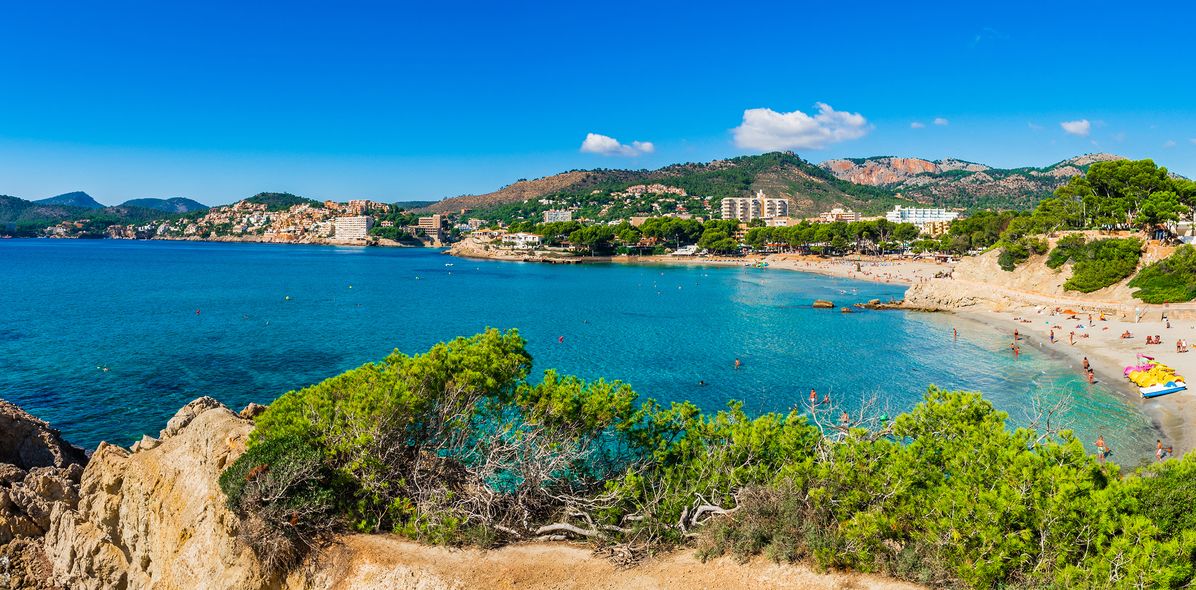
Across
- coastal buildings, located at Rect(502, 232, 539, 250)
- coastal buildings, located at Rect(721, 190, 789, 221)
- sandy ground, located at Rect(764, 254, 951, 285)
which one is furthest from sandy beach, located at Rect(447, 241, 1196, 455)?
coastal buildings, located at Rect(721, 190, 789, 221)

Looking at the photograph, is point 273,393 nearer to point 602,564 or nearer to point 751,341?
point 602,564

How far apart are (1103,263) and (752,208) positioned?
146454mm

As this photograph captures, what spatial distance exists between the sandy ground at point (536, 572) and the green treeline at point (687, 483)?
283 mm

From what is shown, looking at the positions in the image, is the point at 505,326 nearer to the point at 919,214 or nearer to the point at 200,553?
the point at 200,553

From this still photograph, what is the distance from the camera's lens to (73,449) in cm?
1711

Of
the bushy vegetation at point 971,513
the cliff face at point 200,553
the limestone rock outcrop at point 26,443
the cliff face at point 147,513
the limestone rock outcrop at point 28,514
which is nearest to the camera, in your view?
the bushy vegetation at point 971,513

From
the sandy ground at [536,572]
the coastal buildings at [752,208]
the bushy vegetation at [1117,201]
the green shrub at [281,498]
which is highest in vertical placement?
the coastal buildings at [752,208]

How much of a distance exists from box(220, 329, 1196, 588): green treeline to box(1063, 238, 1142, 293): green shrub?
43342 mm

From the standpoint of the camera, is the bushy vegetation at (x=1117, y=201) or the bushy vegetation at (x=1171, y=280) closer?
the bushy vegetation at (x=1171, y=280)

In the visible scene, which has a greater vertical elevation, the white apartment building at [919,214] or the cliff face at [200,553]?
the white apartment building at [919,214]

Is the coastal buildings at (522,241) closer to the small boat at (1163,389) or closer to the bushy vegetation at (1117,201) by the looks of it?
the bushy vegetation at (1117,201)

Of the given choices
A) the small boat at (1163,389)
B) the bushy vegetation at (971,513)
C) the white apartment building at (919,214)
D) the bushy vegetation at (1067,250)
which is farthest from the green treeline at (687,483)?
the white apartment building at (919,214)

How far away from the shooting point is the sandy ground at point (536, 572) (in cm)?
955

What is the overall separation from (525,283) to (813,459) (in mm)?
67926
